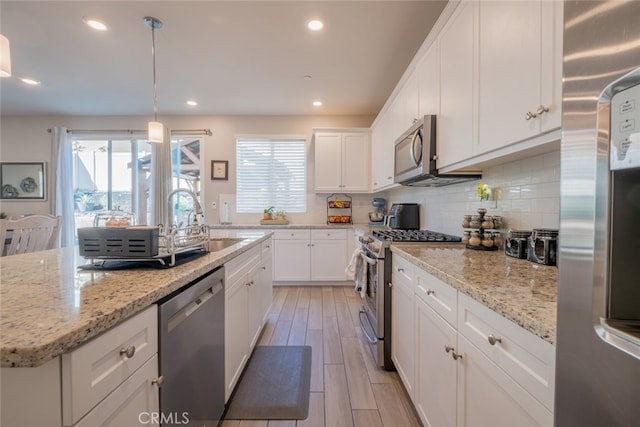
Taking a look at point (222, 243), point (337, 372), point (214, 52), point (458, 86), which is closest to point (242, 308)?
point (222, 243)

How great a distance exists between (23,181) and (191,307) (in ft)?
18.4

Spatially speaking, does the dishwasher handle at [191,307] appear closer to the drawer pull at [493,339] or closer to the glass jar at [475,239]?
the drawer pull at [493,339]

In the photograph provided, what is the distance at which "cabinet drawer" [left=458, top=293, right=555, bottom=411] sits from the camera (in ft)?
2.09

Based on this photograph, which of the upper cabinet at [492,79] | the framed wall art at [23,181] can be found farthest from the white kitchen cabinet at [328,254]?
the framed wall art at [23,181]

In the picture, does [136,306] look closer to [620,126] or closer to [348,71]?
[620,126]

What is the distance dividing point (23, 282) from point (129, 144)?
4472mm

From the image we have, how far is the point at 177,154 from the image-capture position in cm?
458

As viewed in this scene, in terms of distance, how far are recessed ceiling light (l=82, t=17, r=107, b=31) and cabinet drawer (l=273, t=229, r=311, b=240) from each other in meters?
2.75

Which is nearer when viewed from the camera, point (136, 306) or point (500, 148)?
point (136, 306)

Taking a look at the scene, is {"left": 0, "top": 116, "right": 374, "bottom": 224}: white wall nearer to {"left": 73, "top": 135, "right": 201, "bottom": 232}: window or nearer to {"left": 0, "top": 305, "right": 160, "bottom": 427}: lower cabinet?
{"left": 73, "top": 135, "right": 201, "bottom": 232}: window

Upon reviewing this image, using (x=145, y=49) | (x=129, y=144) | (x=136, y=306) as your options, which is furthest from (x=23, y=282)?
(x=129, y=144)

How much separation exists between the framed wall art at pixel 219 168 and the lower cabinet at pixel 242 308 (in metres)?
2.48

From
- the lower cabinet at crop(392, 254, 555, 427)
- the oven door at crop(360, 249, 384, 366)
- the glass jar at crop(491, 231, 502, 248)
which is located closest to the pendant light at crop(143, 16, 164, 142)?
the oven door at crop(360, 249, 384, 366)

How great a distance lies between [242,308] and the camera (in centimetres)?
177
